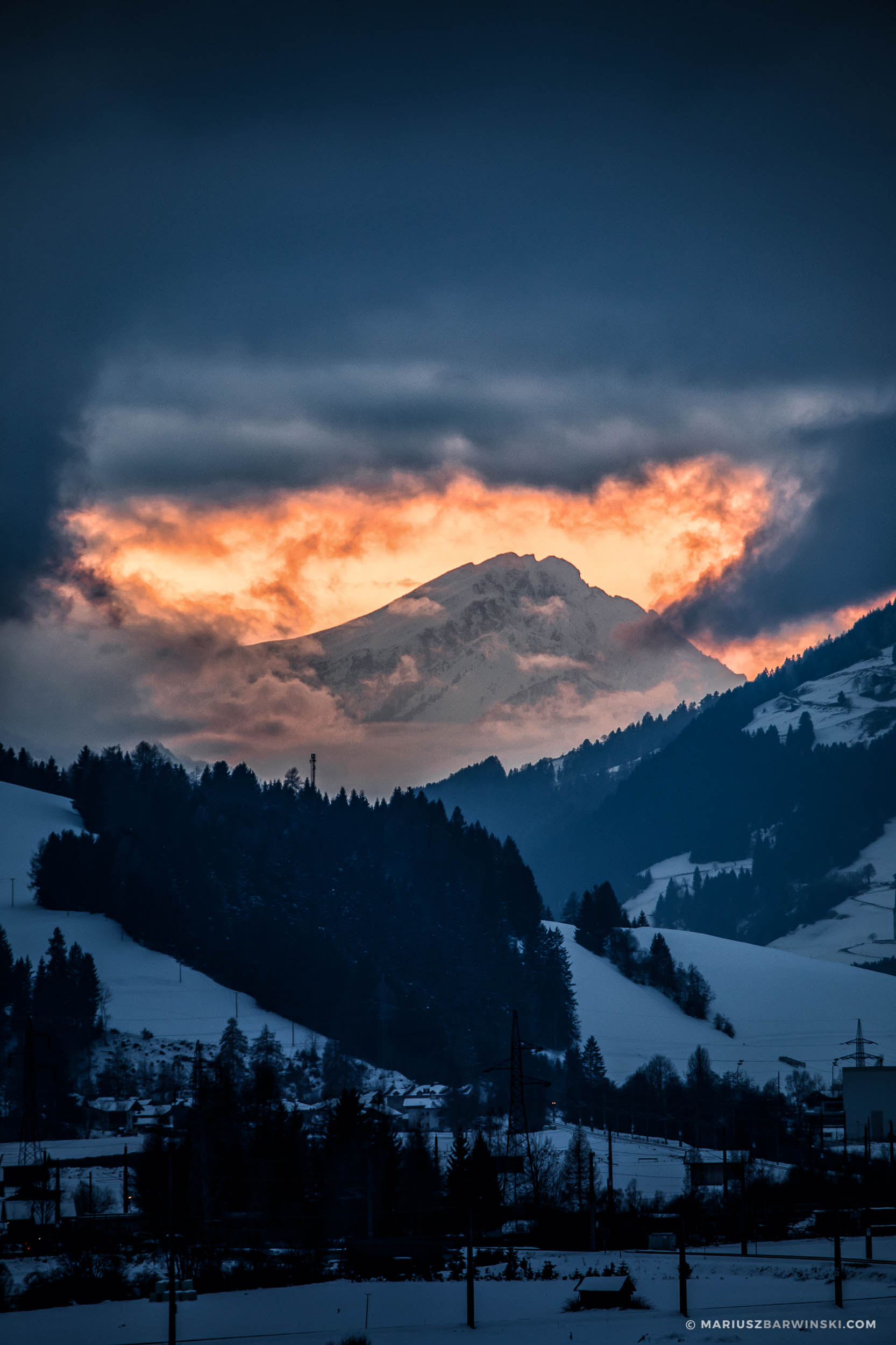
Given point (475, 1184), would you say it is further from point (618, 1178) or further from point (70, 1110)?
point (70, 1110)

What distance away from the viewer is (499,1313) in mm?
73250

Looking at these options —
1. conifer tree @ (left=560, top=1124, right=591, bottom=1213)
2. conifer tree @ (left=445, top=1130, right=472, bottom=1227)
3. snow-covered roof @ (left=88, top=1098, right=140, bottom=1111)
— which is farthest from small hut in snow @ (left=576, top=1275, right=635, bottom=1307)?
snow-covered roof @ (left=88, top=1098, right=140, bottom=1111)

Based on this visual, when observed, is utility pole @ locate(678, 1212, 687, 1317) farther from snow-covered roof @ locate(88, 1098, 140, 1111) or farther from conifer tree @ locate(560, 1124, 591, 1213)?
snow-covered roof @ locate(88, 1098, 140, 1111)

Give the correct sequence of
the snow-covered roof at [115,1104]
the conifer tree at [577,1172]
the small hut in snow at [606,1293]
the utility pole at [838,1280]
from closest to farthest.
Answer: the utility pole at [838,1280] → the small hut in snow at [606,1293] → the conifer tree at [577,1172] → the snow-covered roof at [115,1104]

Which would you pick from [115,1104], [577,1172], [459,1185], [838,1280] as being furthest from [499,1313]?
[115,1104]

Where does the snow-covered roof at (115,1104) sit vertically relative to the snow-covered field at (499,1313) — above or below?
above

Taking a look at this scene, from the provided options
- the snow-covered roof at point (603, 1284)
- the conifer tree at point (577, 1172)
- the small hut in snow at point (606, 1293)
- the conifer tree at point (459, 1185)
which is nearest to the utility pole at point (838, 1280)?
the small hut in snow at point (606, 1293)

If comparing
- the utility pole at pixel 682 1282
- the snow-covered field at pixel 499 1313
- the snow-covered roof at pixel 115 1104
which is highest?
the snow-covered roof at pixel 115 1104

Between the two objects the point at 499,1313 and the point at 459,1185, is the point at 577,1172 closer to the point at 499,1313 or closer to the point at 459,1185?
the point at 459,1185

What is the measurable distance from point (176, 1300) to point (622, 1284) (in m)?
21.4

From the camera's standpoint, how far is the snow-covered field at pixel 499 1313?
6600 cm

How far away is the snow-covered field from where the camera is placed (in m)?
66.0

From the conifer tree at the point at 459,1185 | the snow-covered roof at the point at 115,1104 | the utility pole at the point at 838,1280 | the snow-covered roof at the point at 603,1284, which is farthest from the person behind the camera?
the snow-covered roof at the point at 115,1104

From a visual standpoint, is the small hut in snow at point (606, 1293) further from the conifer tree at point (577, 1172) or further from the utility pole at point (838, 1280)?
the conifer tree at point (577, 1172)
